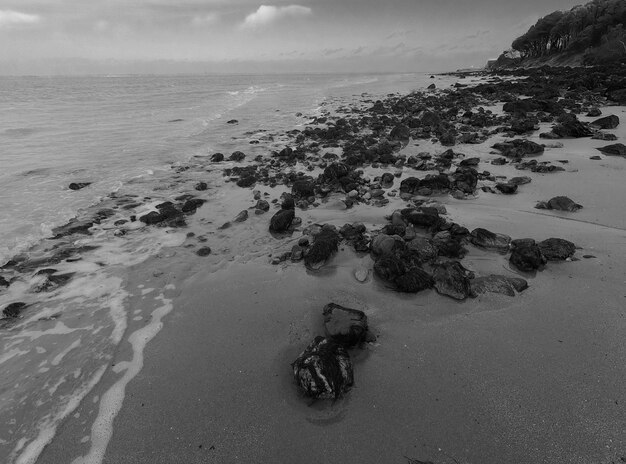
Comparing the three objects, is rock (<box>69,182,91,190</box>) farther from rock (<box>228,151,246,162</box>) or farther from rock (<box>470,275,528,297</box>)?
rock (<box>470,275,528,297</box>)

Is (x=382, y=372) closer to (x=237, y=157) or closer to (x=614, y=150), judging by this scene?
(x=237, y=157)

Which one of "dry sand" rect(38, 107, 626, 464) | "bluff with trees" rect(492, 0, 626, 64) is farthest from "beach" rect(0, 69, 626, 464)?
"bluff with trees" rect(492, 0, 626, 64)

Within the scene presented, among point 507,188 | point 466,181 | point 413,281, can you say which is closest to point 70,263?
point 413,281

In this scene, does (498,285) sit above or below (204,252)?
above

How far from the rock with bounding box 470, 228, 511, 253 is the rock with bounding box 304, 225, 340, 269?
2.82m

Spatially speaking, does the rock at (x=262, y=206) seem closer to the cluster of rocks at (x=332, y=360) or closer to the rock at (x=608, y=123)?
the cluster of rocks at (x=332, y=360)

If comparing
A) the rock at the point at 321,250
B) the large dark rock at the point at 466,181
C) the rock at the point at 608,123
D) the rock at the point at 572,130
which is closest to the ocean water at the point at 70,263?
the rock at the point at 321,250

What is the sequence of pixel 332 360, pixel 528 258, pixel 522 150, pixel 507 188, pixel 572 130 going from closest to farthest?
pixel 332 360
pixel 528 258
pixel 507 188
pixel 522 150
pixel 572 130

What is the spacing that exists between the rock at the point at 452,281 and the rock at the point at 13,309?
23.1ft

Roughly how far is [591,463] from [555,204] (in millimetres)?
6808

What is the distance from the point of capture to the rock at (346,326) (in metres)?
4.61

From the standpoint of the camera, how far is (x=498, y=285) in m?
5.62

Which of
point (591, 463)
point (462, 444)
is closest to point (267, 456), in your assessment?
point (462, 444)

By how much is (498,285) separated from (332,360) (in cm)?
329
